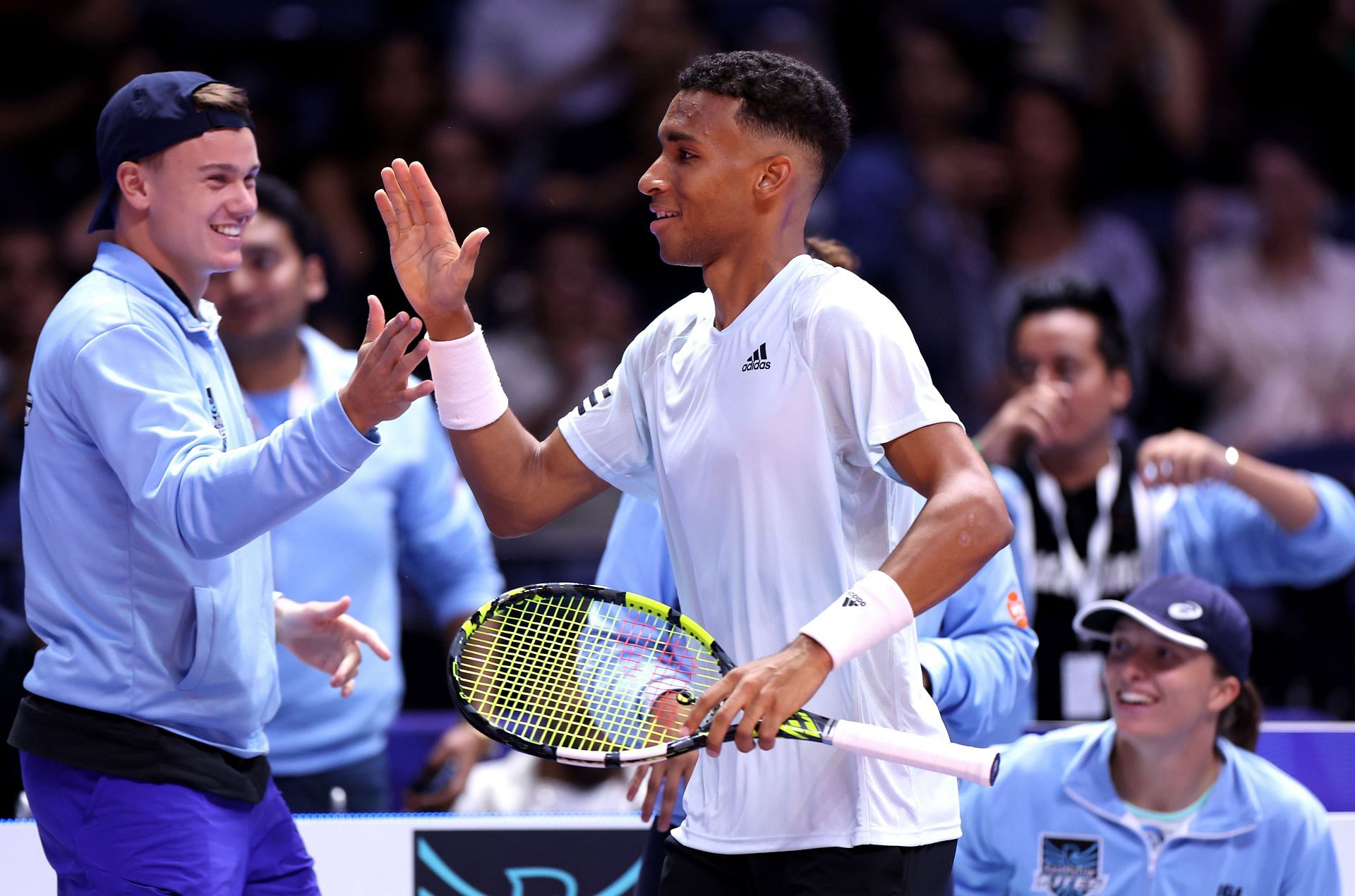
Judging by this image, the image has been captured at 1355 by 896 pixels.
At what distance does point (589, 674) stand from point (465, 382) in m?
0.56

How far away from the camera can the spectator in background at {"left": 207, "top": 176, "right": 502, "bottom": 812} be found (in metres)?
4.86

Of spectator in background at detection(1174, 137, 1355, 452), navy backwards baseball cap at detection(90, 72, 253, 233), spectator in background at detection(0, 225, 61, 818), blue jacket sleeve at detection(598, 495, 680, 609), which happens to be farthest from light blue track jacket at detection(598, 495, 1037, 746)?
spectator in background at detection(1174, 137, 1355, 452)

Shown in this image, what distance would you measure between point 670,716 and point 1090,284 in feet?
10.1

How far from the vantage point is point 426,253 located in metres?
3.21

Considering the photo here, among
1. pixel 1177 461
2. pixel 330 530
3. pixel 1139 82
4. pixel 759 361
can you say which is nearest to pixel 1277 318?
pixel 1139 82

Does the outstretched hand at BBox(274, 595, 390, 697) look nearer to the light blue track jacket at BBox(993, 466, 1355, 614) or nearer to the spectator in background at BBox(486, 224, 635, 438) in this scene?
the light blue track jacket at BBox(993, 466, 1355, 614)

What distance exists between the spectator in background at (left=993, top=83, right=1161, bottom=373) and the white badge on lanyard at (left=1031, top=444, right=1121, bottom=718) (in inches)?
100

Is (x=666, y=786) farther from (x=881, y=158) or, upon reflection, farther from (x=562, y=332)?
(x=881, y=158)

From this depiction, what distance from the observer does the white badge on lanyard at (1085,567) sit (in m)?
5.20

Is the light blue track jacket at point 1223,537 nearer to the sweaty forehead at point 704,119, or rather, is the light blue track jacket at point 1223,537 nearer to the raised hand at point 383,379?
the sweaty forehead at point 704,119

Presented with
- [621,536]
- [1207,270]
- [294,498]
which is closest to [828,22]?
[1207,270]

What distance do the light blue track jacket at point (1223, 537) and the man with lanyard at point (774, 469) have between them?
7.11 feet

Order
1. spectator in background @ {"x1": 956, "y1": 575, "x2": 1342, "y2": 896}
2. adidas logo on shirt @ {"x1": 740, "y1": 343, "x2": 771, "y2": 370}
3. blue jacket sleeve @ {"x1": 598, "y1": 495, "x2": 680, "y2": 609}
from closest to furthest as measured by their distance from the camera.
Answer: adidas logo on shirt @ {"x1": 740, "y1": 343, "x2": 771, "y2": 370}
blue jacket sleeve @ {"x1": 598, "y1": 495, "x2": 680, "y2": 609}
spectator in background @ {"x1": 956, "y1": 575, "x2": 1342, "y2": 896}

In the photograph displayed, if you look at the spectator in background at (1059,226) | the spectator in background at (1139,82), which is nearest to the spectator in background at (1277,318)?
the spectator in background at (1059,226)
